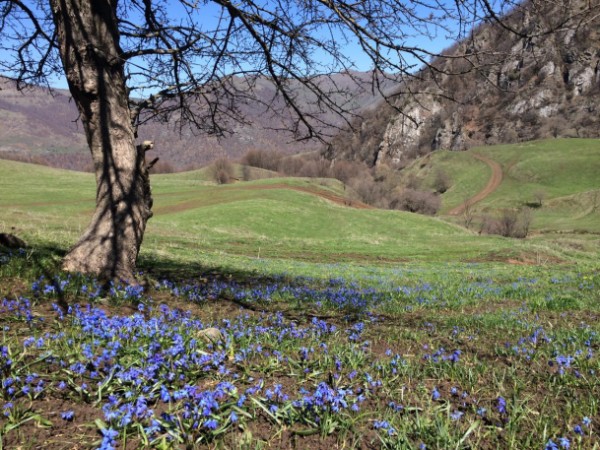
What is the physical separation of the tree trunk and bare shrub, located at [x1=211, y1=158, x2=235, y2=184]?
111 m

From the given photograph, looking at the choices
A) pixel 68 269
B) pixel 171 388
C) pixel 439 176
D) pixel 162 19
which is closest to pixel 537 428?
pixel 171 388

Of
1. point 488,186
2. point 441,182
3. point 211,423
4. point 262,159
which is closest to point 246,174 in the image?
point 262,159

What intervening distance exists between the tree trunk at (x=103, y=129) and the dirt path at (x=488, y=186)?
9306 cm

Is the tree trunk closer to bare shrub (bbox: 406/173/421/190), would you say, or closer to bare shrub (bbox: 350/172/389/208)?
bare shrub (bbox: 350/172/389/208)

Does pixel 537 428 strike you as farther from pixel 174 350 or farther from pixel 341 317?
pixel 341 317

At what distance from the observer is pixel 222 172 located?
122 metres

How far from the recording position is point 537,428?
114 inches

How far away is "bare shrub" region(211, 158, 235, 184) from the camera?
119 metres

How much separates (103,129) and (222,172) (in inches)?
4632

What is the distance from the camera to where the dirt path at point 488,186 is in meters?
98.9

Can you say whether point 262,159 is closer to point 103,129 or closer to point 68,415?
point 103,129

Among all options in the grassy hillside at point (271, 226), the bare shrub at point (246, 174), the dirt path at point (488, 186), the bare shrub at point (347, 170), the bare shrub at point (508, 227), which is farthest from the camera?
the bare shrub at point (246, 174)

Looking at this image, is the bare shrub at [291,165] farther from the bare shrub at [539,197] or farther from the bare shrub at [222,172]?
the bare shrub at [539,197]

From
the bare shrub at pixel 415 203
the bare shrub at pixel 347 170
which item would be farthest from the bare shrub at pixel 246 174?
the bare shrub at pixel 415 203
